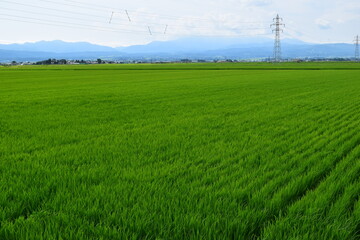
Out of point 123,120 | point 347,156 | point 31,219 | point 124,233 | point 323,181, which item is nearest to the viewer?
point 124,233

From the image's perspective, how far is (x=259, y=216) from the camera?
3.19 meters

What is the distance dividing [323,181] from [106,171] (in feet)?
9.92

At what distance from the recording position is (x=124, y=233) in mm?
2801

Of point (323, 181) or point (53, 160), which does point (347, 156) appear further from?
point (53, 160)

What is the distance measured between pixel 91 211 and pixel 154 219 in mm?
667

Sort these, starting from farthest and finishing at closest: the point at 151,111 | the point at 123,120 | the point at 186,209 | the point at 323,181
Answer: the point at 151,111 < the point at 123,120 < the point at 323,181 < the point at 186,209

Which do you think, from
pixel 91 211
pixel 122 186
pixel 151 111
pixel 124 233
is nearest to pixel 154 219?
pixel 124 233

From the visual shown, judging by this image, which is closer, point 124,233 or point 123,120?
point 124,233

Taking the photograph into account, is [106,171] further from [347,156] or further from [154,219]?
[347,156]

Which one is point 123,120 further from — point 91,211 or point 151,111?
point 91,211

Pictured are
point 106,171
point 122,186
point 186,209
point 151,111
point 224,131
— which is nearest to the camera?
point 186,209

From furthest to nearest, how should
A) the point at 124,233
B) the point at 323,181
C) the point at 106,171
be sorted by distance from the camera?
the point at 106,171 < the point at 323,181 < the point at 124,233

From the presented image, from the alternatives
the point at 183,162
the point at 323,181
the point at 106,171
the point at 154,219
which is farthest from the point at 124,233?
the point at 323,181

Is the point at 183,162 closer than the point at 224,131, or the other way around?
the point at 183,162
